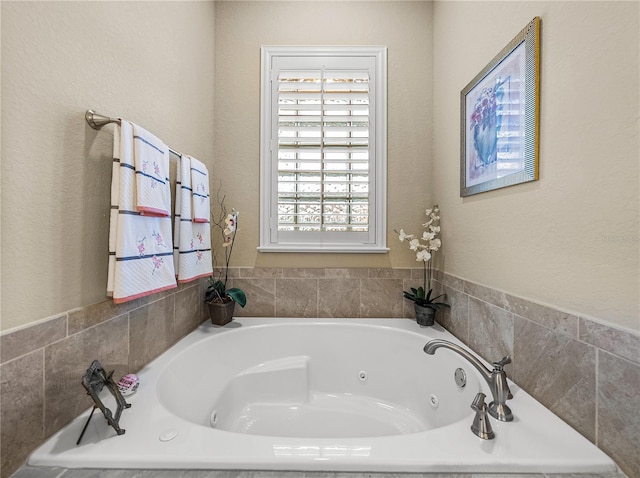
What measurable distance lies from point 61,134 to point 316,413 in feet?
5.35

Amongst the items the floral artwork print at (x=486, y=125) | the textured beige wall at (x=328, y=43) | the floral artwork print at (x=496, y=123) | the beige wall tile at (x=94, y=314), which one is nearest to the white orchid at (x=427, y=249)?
the textured beige wall at (x=328, y=43)

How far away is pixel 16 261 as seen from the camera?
701 millimetres

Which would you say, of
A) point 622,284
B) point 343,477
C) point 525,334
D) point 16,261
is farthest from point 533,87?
point 16,261

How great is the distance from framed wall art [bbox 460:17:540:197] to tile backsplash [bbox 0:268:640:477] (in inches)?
19.4

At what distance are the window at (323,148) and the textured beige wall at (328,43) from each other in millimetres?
70

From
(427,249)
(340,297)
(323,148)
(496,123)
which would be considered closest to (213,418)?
(340,297)

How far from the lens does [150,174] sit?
1018 mm

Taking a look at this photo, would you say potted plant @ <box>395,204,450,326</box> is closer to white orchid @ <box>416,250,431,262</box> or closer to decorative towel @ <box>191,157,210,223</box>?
white orchid @ <box>416,250,431,262</box>

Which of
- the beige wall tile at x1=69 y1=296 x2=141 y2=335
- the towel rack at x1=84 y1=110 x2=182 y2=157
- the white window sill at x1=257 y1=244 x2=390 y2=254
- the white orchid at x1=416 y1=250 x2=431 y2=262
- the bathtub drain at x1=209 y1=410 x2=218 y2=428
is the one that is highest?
the towel rack at x1=84 y1=110 x2=182 y2=157

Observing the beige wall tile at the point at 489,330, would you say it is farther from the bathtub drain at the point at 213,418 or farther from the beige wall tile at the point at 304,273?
the bathtub drain at the point at 213,418

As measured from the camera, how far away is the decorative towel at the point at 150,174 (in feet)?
3.17

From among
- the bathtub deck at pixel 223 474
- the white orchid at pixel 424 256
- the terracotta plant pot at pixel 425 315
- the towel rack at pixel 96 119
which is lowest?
the bathtub deck at pixel 223 474

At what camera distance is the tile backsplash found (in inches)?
26.6

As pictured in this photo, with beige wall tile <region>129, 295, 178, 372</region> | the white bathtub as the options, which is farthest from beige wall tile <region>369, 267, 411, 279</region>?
beige wall tile <region>129, 295, 178, 372</region>
